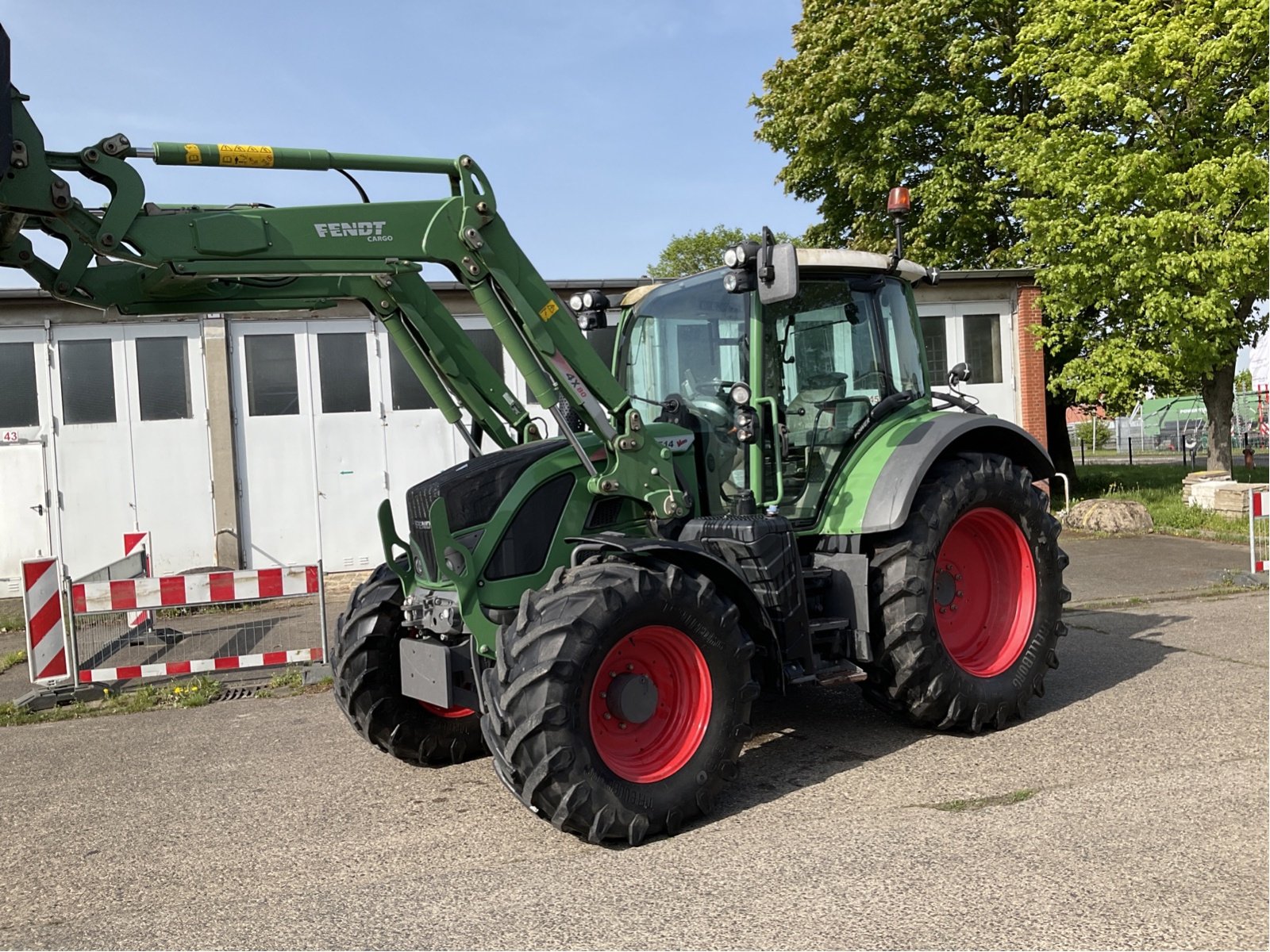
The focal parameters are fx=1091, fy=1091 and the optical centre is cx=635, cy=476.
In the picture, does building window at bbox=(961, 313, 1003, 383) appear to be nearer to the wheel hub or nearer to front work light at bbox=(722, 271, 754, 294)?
front work light at bbox=(722, 271, 754, 294)

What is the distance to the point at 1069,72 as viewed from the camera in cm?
1730

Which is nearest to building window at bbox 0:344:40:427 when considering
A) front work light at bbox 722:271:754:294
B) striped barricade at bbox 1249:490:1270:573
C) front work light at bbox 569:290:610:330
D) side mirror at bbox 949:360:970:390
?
front work light at bbox 569:290:610:330

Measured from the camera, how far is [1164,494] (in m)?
18.5

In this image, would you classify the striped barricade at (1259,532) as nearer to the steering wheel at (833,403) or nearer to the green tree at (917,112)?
the steering wheel at (833,403)

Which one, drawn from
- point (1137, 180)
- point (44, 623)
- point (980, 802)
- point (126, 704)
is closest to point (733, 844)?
point (980, 802)

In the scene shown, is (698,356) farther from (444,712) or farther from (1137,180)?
(1137,180)

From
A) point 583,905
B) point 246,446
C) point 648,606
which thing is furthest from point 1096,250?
point 583,905

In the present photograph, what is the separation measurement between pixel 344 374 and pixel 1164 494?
13583 mm

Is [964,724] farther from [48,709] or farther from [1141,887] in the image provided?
[48,709]

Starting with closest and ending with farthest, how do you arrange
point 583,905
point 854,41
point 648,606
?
point 583,905 → point 648,606 → point 854,41

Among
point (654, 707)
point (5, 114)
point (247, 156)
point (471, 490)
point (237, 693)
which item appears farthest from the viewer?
point (237, 693)

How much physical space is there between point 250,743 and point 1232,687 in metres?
5.61

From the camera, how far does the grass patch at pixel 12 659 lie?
30.2 feet

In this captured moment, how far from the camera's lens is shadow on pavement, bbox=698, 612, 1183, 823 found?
500 centimetres
